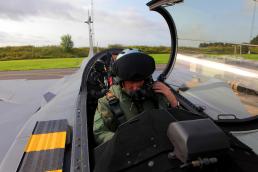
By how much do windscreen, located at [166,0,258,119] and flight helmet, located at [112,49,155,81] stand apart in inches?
40.1

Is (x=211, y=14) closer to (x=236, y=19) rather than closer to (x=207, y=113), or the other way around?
(x=236, y=19)

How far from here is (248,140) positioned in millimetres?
2738

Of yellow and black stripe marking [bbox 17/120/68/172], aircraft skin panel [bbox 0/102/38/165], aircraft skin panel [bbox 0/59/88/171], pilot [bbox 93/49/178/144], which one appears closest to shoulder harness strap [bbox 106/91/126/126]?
pilot [bbox 93/49/178/144]

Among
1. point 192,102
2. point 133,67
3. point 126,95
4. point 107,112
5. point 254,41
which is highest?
point 254,41

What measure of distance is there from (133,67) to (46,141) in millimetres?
1124

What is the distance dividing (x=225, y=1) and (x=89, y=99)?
1.94 m

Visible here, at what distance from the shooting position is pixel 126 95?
7.59ft

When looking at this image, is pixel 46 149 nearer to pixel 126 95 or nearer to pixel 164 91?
pixel 126 95

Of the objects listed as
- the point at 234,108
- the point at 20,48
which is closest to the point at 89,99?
the point at 234,108

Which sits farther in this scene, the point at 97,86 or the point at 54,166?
the point at 97,86

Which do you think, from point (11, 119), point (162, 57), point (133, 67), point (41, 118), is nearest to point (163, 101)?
point (133, 67)

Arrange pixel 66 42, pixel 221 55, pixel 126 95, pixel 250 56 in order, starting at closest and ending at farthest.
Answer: pixel 126 95
pixel 250 56
pixel 221 55
pixel 66 42

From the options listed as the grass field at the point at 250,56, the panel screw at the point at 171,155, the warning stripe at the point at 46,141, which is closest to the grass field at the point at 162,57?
the grass field at the point at 250,56

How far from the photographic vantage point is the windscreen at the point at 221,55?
106 inches
